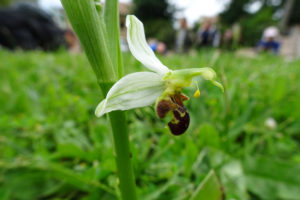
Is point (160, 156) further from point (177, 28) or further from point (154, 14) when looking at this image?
point (154, 14)

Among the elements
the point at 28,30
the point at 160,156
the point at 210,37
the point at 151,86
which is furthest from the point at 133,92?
the point at 28,30

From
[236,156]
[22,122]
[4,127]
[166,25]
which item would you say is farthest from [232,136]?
[166,25]

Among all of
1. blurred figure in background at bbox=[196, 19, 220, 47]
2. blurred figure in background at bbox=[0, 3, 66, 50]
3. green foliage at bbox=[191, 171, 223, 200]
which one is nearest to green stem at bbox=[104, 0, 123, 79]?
green foliage at bbox=[191, 171, 223, 200]

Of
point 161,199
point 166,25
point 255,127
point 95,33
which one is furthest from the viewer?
point 166,25

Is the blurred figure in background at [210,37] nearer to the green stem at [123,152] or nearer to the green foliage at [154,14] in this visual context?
the green stem at [123,152]

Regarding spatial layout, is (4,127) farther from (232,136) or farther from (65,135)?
(232,136)

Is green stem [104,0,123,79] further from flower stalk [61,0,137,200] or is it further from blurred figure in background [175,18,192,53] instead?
blurred figure in background [175,18,192,53]

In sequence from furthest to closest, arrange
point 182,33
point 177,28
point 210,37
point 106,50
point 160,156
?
point 177,28 → point 210,37 → point 182,33 → point 160,156 → point 106,50
